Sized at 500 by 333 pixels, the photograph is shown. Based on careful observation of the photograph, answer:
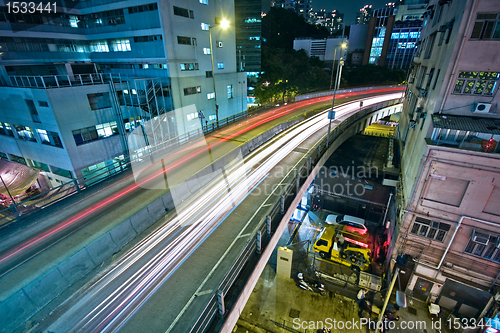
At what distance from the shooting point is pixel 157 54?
24.3 metres

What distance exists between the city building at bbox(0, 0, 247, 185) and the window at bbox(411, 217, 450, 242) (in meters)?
20.0

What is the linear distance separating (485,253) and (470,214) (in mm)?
2484

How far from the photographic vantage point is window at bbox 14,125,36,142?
72.5 ft

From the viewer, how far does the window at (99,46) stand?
29.2m

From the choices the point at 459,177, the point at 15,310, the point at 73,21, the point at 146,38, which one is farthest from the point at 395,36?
the point at 15,310

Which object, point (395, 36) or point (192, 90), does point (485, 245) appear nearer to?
point (192, 90)

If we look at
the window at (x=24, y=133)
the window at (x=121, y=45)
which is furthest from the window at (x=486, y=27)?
the window at (x=24, y=133)

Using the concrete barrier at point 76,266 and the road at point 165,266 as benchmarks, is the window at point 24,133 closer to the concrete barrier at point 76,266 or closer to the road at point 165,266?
the concrete barrier at point 76,266

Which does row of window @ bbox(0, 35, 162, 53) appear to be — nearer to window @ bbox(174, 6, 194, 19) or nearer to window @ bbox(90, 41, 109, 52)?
window @ bbox(90, 41, 109, 52)

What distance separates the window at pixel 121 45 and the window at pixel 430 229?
3341cm

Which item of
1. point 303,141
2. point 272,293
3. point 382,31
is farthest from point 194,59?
point 382,31

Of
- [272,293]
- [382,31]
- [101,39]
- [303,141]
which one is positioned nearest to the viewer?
[272,293]

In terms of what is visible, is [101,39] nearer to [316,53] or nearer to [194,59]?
[194,59]

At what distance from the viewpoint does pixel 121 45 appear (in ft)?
90.2
